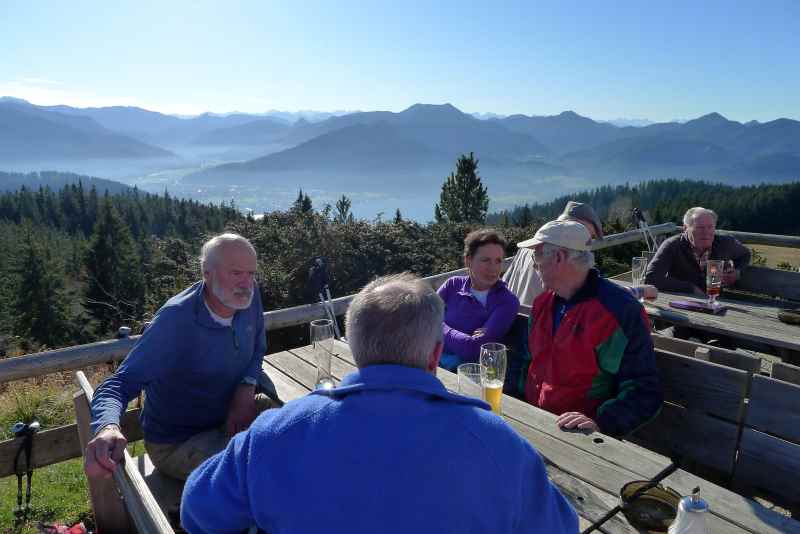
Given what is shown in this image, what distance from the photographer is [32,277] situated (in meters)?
45.4

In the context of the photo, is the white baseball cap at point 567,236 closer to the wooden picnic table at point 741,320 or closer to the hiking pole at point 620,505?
the hiking pole at point 620,505

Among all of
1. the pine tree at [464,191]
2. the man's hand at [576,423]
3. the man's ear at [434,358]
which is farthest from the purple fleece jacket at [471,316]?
the pine tree at [464,191]

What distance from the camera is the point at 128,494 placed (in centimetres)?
153

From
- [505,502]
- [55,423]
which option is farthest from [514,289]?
[55,423]

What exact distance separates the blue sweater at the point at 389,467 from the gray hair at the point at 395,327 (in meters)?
0.04

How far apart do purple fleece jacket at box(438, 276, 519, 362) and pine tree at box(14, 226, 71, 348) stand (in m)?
46.4

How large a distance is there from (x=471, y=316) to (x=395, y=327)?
85.1 inches

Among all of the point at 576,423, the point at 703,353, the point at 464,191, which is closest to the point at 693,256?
the point at 703,353

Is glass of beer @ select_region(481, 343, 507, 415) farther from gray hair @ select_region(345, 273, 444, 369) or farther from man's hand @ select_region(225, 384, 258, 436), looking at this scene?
man's hand @ select_region(225, 384, 258, 436)

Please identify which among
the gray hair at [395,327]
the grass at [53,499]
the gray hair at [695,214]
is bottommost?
the grass at [53,499]

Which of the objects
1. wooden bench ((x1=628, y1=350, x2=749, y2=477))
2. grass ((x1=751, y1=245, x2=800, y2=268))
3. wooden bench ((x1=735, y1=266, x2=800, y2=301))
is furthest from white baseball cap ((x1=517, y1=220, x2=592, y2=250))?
grass ((x1=751, y1=245, x2=800, y2=268))

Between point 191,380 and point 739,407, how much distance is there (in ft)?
7.26

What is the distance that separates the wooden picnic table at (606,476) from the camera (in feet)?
4.58

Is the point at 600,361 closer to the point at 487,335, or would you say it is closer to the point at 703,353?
the point at 703,353
